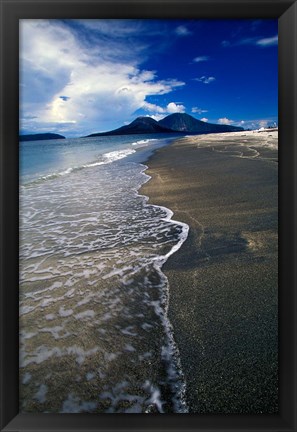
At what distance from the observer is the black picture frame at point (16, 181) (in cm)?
130

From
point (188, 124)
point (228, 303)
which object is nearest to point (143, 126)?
point (188, 124)

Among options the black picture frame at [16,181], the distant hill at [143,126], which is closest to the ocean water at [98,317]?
the black picture frame at [16,181]

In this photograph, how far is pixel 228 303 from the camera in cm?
171

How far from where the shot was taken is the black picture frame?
4.27 ft

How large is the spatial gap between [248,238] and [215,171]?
3.03m

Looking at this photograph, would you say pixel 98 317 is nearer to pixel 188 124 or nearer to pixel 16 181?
pixel 16 181

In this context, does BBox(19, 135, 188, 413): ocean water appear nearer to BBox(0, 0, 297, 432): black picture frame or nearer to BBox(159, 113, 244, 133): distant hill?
BBox(0, 0, 297, 432): black picture frame

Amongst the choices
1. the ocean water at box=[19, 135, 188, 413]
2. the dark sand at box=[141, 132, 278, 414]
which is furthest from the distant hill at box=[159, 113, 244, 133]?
the ocean water at box=[19, 135, 188, 413]

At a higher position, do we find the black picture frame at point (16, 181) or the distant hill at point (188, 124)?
the distant hill at point (188, 124)

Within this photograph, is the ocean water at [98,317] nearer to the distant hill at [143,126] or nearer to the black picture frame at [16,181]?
the black picture frame at [16,181]

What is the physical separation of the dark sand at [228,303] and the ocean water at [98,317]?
0.10m

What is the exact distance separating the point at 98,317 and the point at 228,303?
80 cm
